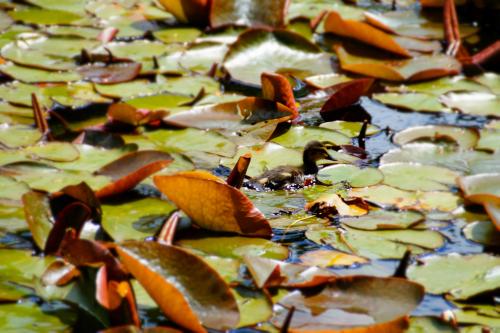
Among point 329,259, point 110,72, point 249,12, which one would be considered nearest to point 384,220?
point 329,259

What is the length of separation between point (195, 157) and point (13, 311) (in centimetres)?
73

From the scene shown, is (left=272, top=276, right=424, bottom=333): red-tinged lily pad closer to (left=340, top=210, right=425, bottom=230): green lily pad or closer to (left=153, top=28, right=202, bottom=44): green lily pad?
(left=340, top=210, right=425, bottom=230): green lily pad

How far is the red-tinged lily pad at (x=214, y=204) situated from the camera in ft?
5.24

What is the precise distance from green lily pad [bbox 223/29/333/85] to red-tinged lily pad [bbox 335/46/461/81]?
0.27 ft

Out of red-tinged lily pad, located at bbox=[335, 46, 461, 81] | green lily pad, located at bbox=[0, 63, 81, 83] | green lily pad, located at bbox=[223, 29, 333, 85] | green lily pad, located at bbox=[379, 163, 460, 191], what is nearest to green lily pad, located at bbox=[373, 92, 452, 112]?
red-tinged lily pad, located at bbox=[335, 46, 461, 81]

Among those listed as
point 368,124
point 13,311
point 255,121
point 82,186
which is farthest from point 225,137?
point 13,311

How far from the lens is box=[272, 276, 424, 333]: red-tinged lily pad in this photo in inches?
51.9

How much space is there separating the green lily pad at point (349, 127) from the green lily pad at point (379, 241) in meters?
0.55

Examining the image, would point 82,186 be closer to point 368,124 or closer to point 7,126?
point 7,126

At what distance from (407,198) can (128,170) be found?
2.03 feet

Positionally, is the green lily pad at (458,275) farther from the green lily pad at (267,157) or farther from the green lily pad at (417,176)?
the green lily pad at (267,157)

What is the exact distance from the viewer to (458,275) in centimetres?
149

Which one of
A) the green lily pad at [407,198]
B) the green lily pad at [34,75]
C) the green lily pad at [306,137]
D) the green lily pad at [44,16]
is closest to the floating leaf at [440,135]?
the green lily pad at [306,137]

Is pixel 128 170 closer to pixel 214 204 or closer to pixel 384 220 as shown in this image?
pixel 214 204
